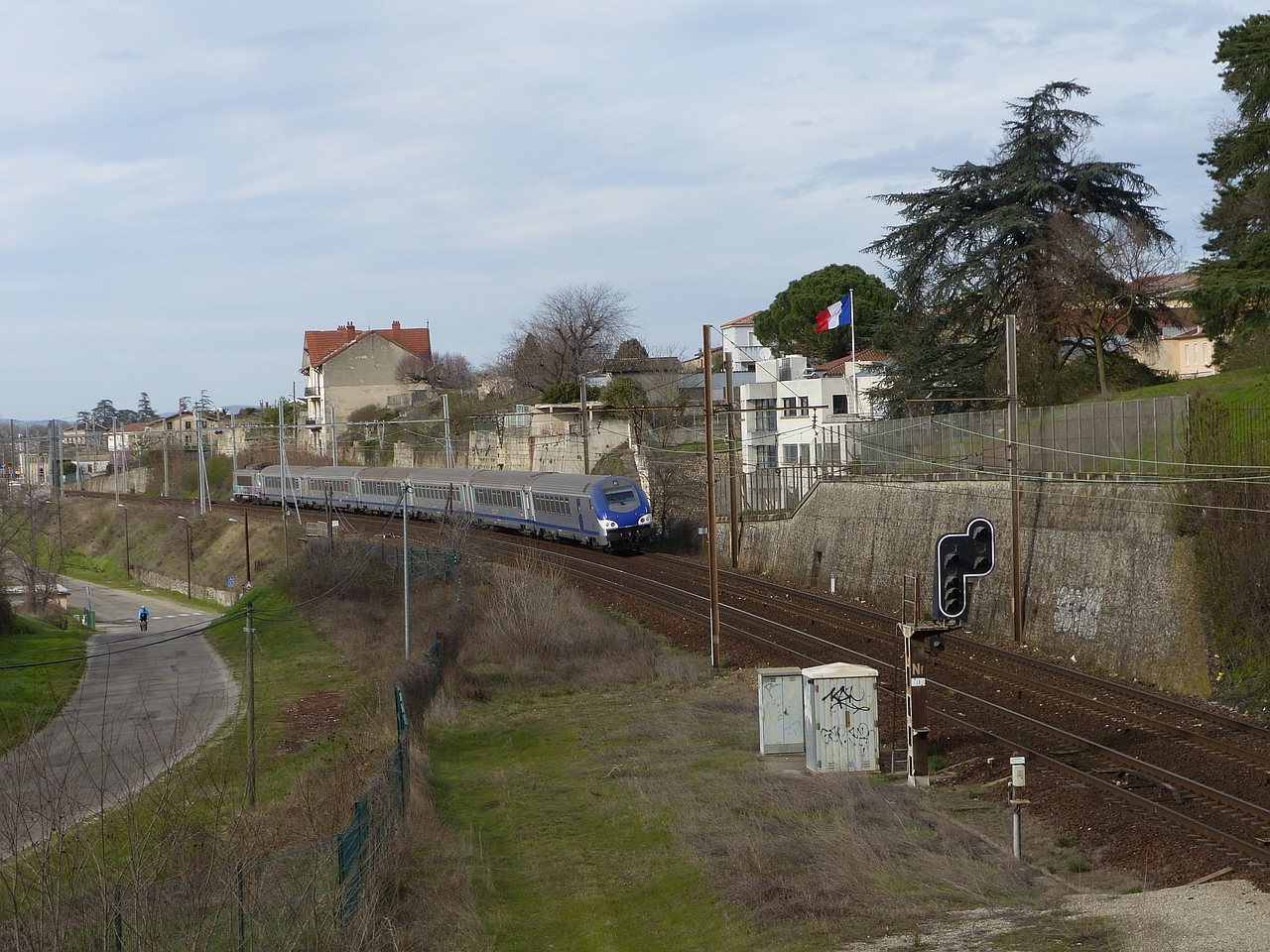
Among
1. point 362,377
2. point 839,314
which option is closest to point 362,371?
point 362,377

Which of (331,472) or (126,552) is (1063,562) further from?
(126,552)

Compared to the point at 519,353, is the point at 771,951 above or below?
below

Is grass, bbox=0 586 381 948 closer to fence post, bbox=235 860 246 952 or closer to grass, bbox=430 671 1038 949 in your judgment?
fence post, bbox=235 860 246 952

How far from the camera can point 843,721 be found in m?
17.0

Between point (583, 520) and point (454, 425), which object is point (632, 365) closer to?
point (454, 425)

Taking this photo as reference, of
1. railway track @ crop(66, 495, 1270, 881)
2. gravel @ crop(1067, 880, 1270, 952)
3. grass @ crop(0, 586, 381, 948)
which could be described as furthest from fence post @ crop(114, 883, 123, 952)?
railway track @ crop(66, 495, 1270, 881)

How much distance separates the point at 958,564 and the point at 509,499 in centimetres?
3927

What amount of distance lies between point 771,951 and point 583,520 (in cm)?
3658

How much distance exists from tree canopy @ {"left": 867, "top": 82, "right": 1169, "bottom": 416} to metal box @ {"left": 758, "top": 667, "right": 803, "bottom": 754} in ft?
83.8

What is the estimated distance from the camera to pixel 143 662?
44500mm

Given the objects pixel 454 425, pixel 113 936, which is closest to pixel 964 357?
pixel 113 936

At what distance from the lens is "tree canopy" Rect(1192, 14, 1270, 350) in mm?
30391

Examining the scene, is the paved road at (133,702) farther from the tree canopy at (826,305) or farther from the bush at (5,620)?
the tree canopy at (826,305)

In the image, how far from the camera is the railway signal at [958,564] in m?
14.5
